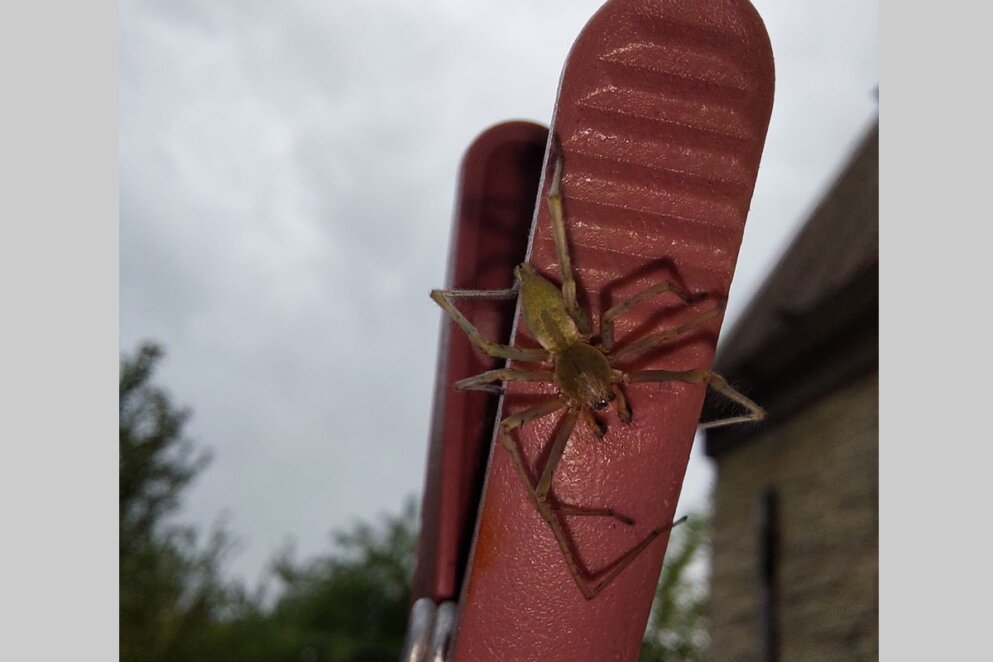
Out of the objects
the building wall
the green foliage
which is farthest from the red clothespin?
the green foliage

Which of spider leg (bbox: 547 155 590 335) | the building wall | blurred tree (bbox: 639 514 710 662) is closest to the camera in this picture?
spider leg (bbox: 547 155 590 335)

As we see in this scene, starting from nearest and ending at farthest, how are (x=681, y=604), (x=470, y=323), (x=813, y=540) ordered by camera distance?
(x=470, y=323) < (x=813, y=540) < (x=681, y=604)

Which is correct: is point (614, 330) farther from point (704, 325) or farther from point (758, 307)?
point (758, 307)

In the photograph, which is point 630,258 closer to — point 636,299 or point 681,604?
point 636,299

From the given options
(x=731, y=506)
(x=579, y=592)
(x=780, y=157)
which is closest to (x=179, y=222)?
(x=780, y=157)

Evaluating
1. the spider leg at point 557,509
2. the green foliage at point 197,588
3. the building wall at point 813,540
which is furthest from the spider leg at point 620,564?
the green foliage at point 197,588

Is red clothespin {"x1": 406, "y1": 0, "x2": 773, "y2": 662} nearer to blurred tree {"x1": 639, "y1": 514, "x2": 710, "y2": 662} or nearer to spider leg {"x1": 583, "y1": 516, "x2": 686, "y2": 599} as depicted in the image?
spider leg {"x1": 583, "y1": 516, "x2": 686, "y2": 599}

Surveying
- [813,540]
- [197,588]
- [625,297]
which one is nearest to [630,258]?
[625,297]
